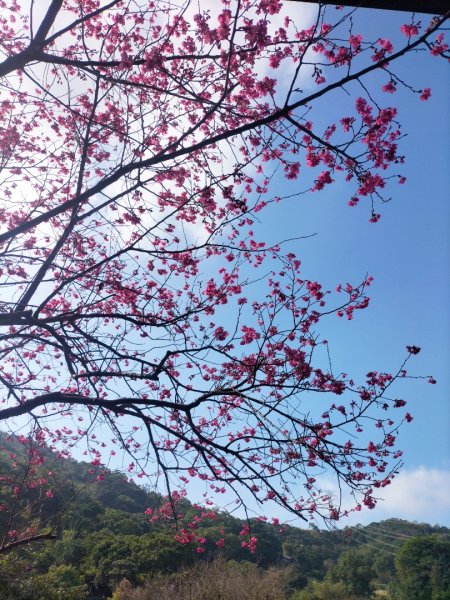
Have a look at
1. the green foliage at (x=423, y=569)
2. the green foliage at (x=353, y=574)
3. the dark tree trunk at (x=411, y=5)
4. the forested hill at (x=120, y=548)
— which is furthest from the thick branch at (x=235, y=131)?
the green foliage at (x=353, y=574)

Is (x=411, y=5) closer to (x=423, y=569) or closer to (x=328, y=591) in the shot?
(x=328, y=591)

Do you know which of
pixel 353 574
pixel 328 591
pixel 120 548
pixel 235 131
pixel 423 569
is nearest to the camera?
pixel 235 131

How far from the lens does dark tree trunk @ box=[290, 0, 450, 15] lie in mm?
3229

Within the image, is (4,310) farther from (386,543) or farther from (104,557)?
(386,543)

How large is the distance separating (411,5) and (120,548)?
75.3 ft

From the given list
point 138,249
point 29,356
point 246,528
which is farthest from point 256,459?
point 29,356

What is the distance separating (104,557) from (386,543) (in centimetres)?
3004

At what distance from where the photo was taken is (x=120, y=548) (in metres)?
21.1

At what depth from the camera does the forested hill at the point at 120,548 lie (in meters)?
11.2

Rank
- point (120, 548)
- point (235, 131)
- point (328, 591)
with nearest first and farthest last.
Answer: point (235, 131), point (120, 548), point (328, 591)

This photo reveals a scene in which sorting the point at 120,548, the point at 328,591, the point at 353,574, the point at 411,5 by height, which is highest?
the point at 411,5

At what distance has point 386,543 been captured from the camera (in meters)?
41.5

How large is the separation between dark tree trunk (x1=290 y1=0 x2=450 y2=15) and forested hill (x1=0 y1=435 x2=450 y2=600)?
4.26 m

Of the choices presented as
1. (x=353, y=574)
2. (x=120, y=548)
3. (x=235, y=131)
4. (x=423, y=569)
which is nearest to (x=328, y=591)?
(x=353, y=574)
